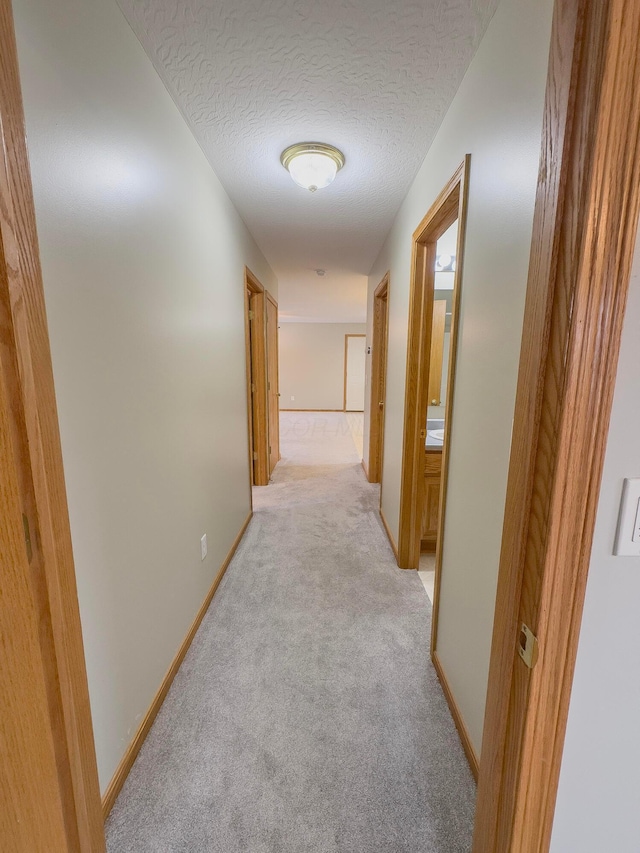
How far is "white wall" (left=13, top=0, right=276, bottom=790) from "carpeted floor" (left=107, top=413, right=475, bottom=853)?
0.61 feet

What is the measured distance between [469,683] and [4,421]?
154 centimetres

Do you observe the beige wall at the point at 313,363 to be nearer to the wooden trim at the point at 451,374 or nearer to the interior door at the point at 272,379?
the interior door at the point at 272,379

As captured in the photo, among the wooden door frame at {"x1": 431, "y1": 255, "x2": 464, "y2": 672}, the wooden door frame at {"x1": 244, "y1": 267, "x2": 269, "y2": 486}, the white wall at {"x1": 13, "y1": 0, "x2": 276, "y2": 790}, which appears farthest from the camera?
the wooden door frame at {"x1": 244, "y1": 267, "x2": 269, "y2": 486}

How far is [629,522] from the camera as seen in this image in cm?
54

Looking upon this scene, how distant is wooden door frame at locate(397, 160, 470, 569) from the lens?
1958 mm

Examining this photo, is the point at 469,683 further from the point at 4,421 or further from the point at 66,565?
the point at 4,421

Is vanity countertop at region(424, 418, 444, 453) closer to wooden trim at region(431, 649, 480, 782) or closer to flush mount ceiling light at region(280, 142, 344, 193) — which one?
wooden trim at region(431, 649, 480, 782)

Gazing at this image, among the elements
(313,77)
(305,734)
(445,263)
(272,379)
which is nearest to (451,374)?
(313,77)

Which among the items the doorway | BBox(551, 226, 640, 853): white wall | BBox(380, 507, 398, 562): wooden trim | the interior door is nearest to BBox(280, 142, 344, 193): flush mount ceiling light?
the doorway

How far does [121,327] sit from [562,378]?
1201 millimetres

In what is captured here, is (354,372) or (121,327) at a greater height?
(121,327)

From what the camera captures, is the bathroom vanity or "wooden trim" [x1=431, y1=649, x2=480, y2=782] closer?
"wooden trim" [x1=431, y1=649, x2=480, y2=782]

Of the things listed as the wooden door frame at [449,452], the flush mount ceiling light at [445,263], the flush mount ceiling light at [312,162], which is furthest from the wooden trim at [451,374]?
the flush mount ceiling light at [445,263]

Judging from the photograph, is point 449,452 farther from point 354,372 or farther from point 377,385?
point 354,372
